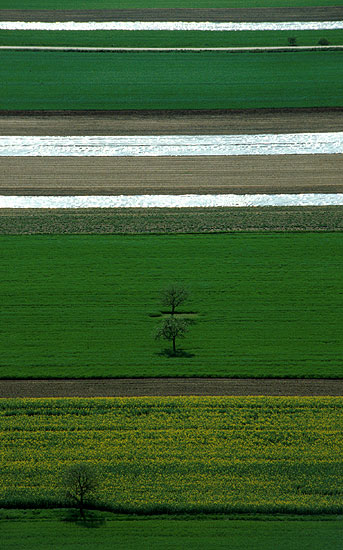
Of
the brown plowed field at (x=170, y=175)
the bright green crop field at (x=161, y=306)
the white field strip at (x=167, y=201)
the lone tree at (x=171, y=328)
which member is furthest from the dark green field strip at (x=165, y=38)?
the lone tree at (x=171, y=328)

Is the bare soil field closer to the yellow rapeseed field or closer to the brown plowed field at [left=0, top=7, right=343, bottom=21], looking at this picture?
the brown plowed field at [left=0, top=7, right=343, bottom=21]

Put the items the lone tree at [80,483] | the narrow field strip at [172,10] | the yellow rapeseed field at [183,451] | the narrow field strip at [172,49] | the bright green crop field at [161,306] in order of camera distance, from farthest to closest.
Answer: the narrow field strip at [172,10], the narrow field strip at [172,49], the bright green crop field at [161,306], the yellow rapeseed field at [183,451], the lone tree at [80,483]

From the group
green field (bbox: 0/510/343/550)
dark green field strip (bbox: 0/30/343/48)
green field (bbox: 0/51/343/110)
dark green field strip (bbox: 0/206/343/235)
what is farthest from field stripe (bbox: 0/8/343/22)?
green field (bbox: 0/510/343/550)

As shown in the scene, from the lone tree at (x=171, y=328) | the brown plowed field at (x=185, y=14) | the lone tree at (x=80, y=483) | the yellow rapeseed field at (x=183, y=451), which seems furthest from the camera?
the brown plowed field at (x=185, y=14)

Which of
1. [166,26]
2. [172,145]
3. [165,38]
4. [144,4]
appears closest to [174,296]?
[172,145]

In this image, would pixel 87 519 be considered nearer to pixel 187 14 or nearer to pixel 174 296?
pixel 174 296

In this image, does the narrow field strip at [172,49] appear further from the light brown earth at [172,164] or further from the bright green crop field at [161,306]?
the bright green crop field at [161,306]
